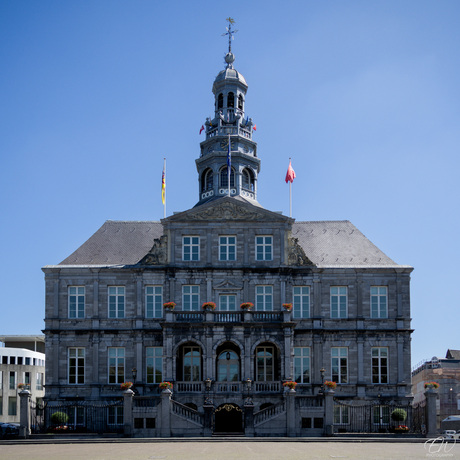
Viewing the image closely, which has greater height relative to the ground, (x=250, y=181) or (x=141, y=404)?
(x=250, y=181)

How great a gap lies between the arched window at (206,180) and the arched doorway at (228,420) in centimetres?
1930

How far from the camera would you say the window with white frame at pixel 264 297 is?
186 feet

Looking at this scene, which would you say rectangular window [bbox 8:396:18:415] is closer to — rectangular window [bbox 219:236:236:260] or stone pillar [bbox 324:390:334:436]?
rectangular window [bbox 219:236:236:260]

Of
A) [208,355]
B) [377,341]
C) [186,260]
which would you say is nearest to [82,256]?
[186,260]

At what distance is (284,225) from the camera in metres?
57.4

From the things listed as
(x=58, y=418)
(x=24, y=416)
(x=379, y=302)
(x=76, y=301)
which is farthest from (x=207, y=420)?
(x=379, y=302)

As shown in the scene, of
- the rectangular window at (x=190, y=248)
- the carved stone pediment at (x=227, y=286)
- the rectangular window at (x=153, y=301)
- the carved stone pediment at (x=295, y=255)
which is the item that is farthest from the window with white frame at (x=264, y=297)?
the rectangular window at (x=153, y=301)

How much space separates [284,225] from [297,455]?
85.5ft

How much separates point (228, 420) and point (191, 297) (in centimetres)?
900

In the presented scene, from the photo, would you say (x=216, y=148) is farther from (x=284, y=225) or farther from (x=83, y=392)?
(x=83, y=392)

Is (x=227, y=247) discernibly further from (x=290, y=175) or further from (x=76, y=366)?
(x=76, y=366)

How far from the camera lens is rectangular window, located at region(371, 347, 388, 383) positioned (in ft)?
187

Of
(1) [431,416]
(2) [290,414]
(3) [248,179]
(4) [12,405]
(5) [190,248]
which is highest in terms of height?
(3) [248,179]

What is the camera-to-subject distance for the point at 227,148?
2525 inches
